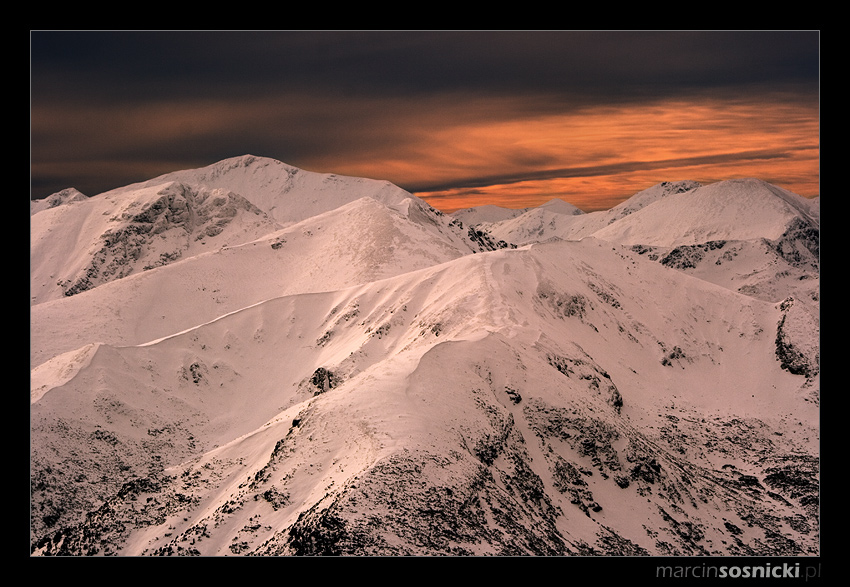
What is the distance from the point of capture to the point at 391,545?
36.2m

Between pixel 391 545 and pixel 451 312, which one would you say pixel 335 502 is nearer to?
pixel 391 545

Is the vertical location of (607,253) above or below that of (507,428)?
above

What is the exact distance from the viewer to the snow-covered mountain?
140ft

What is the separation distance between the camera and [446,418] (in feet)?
157

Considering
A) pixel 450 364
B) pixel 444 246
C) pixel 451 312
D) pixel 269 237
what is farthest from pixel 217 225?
pixel 450 364

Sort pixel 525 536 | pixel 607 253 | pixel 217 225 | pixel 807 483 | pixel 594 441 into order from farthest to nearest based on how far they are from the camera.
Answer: pixel 217 225 < pixel 607 253 < pixel 807 483 < pixel 594 441 < pixel 525 536

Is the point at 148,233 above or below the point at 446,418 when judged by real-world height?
above


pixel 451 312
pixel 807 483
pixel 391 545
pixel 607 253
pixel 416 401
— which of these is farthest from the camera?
pixel 607 253

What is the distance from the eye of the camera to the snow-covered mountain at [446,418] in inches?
1677

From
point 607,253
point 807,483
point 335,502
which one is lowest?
point 807,483

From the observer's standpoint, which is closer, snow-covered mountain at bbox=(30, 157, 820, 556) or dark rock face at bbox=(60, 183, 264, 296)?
snow-covered mountain at bbox=(30, 157, 820, 556)

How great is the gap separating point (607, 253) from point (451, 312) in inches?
1380

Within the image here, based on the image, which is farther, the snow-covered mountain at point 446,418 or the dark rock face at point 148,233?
the dark rock face at point 148,233

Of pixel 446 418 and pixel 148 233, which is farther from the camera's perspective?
pixel 148 233
